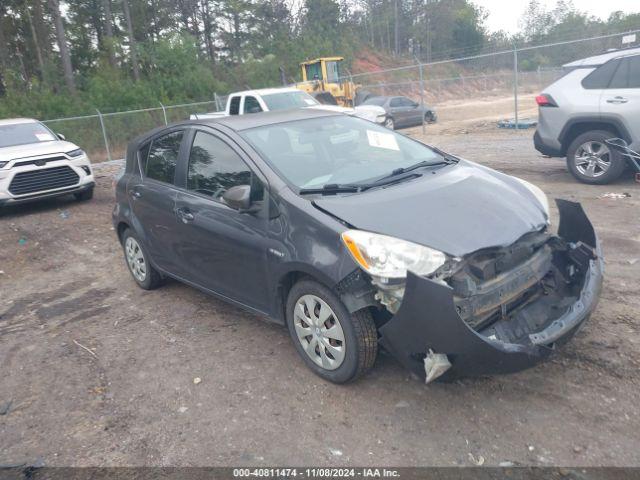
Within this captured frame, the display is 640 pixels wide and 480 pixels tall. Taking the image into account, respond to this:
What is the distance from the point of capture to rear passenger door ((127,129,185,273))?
4.68 m

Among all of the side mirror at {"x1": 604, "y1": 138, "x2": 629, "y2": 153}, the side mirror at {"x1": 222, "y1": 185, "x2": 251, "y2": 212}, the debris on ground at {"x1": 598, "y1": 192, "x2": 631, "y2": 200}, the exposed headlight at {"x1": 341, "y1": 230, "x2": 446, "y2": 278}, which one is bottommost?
the debris on ground at {"x1": 598, "y1": 192, "x2": 631, "y2": 200}

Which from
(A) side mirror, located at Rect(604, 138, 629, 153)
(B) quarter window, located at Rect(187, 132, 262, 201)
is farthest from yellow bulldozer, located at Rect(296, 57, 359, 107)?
(B) quarter window, located at Rect(187, 132, 262, 201)

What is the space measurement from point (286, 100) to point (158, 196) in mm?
9107

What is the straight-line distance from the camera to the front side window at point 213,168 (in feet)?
13.0

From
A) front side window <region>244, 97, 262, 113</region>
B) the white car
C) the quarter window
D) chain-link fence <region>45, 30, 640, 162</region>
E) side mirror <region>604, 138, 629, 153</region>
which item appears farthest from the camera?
chain-link fence <region>45, 30, 640, 162</region>

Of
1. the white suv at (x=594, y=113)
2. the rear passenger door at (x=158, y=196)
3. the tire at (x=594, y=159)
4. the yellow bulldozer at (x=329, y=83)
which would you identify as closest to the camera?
the rear passenger door at (x=158, y=196)

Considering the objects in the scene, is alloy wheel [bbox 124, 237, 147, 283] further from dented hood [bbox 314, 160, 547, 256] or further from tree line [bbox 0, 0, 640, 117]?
tree line [bbox 0, 0, 640, 117]

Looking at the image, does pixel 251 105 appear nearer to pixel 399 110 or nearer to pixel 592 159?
pixel 592 159

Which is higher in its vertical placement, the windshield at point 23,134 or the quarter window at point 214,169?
the windshield at point 23,134

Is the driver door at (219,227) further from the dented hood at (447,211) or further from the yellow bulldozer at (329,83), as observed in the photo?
the yellow bulldozer at (329,83)

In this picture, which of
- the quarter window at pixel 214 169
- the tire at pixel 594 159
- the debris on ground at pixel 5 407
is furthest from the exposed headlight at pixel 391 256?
the tire at pixel 594 159

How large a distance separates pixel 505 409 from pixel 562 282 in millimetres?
953

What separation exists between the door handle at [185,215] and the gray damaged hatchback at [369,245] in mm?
16

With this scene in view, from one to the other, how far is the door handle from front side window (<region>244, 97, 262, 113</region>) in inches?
361
